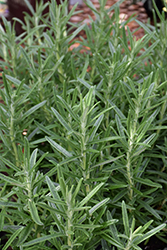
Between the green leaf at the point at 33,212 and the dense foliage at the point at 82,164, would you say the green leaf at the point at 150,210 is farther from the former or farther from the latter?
the green leaf at the point at 33,212

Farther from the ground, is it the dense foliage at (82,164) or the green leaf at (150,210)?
the dense foliage at (82,164)

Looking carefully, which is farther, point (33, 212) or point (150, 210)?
point (150, 210)

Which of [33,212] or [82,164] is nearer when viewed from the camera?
[33,212]

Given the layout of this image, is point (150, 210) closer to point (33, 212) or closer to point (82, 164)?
point (82, 164)

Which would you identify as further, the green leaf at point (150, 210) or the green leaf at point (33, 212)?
the green leaf at point (150, 210)

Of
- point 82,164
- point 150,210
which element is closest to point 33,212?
point 82,164

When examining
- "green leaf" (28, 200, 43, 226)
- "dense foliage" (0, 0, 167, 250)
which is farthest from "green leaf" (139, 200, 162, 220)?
"green leaf" (28, 200, 43, 226)

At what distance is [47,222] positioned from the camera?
2.69 ft

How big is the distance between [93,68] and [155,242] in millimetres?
766

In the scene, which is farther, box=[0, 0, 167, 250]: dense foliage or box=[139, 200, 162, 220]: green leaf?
box=[139, 200, 162, 220]: green leaf

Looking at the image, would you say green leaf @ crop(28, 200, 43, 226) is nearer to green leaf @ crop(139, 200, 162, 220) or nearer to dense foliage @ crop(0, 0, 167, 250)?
dense foliage @ crop(0, 0, 167, 250)

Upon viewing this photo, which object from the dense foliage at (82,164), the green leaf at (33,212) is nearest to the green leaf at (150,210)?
the dense foliage at (82,164)

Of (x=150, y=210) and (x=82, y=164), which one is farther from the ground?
(x=82, y=164)

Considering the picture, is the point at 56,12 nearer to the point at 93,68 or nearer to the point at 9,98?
the point at 93,68
